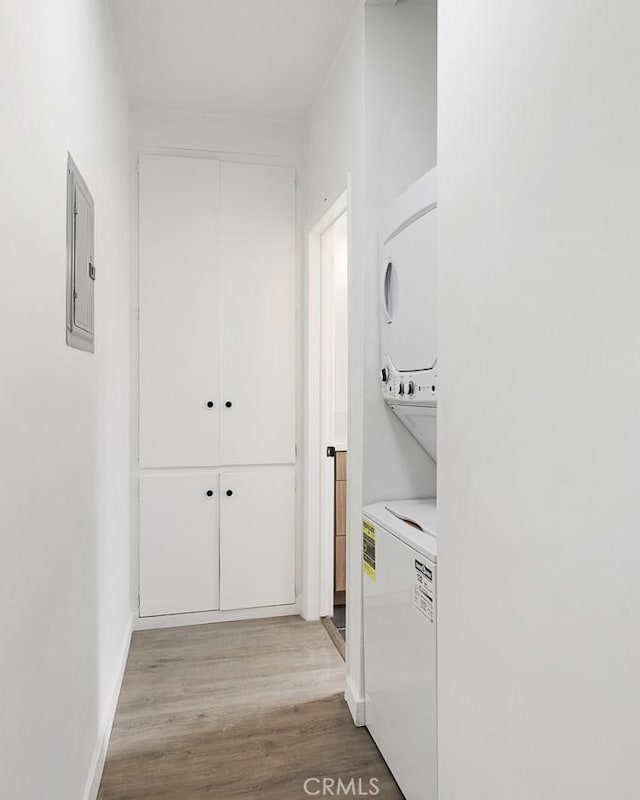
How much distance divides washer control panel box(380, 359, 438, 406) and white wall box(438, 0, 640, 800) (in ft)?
0.96

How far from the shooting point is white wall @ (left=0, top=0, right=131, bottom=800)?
39.5 inches

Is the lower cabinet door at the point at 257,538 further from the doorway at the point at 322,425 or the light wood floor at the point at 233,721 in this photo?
the light wood floor at the point at 233,721

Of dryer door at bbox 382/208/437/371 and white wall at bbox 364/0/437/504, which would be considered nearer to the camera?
dryer door at bbox 382/208/437/371

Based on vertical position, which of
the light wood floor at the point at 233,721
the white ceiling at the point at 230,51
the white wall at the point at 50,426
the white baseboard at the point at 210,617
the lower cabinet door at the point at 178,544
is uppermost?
the white ceiling at the point at 230,51

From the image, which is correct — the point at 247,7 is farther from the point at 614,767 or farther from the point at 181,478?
the point at 614,767

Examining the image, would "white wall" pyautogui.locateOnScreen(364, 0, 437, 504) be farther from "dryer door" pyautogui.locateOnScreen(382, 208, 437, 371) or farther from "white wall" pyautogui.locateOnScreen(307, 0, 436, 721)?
"dryer door" pyautogui.locateOnScreen(382, 208, 437, 371)

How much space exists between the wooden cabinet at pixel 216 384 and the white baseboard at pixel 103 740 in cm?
61

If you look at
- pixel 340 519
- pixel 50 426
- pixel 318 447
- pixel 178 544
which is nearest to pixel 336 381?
pixel 318 447

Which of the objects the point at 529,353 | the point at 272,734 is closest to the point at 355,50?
the point at 529,353

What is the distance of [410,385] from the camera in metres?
1.84

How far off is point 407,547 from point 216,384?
1.78 meters

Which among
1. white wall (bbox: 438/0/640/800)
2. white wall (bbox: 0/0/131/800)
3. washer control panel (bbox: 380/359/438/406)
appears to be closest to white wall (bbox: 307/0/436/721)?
washer control panel (bbox: 380/359/438/406)

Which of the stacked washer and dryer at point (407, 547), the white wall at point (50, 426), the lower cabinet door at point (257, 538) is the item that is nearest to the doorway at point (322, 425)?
the lower cabinet door at point (257, 538)

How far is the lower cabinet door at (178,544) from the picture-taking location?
124 inches
